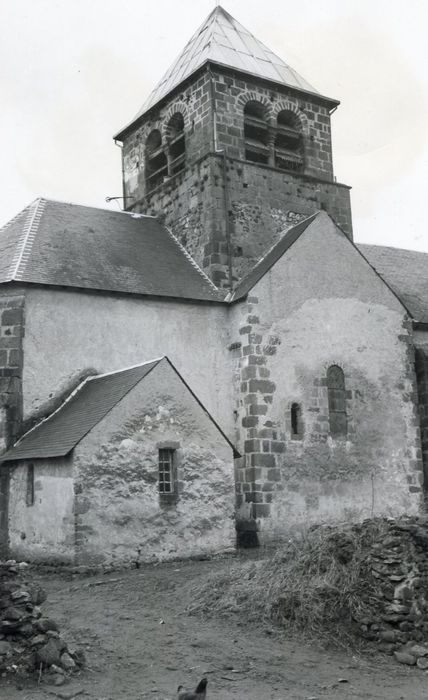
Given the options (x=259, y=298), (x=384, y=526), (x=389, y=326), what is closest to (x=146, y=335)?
(x=259, y=298)

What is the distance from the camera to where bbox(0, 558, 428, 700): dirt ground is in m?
8.14

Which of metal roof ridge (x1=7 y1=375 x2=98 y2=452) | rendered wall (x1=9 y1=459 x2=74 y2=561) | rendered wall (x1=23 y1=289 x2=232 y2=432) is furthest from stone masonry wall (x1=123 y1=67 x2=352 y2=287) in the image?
rendered wall (x1=9 y1=459 x2=74 y2=561)

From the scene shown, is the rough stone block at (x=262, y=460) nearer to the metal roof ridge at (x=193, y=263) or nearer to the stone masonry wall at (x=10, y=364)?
the metal roof ridge at (x=193, y=263)

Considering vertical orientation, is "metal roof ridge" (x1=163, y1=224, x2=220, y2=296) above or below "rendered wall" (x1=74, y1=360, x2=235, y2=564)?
above

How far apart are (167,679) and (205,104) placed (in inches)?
656

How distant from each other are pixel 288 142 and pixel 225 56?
9.85 feet

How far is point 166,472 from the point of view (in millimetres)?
15125

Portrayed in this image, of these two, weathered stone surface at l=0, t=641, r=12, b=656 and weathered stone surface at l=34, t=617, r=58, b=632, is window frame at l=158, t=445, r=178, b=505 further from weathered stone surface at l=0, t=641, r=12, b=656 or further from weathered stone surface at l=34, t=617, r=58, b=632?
weathered stone surface at l=0, t=641, r=12, b=656

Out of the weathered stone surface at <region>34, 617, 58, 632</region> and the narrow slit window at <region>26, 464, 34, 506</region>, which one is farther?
the narrow slit window at <region>26, 464, 34, 506</region>

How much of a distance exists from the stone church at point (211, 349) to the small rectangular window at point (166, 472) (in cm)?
4

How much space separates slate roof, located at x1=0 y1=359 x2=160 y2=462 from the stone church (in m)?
0.06

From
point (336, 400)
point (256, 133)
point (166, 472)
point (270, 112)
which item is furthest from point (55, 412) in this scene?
point (270, 112)

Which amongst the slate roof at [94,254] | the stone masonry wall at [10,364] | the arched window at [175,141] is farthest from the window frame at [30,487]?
the arched window at [175,141]

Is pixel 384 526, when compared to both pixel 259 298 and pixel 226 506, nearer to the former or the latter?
pixel 226 506
